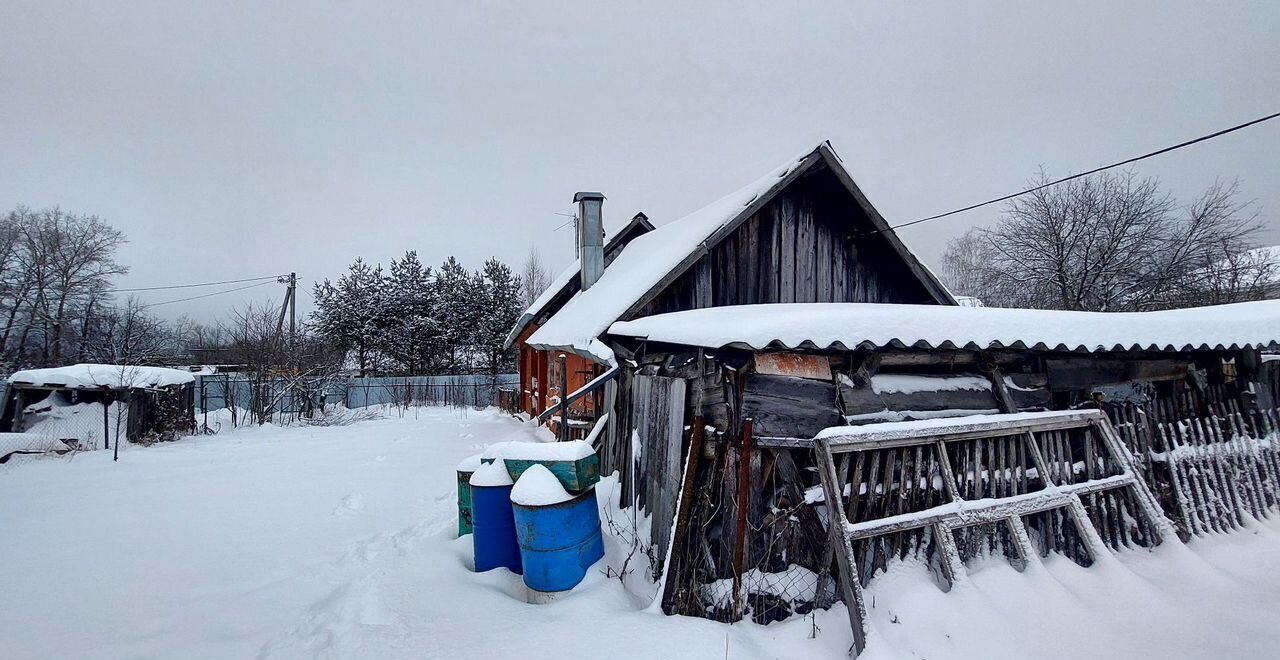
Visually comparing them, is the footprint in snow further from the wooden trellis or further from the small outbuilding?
the small outbuilding

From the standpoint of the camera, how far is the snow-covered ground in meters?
3.11

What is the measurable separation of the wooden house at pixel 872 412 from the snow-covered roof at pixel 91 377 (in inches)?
478

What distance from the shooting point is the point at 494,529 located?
4.41 meters

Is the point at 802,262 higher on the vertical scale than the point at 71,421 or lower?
higher

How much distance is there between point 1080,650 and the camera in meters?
2.94

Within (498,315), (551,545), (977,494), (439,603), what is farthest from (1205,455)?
(498,315)

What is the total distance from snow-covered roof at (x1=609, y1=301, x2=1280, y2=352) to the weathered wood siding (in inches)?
85.0

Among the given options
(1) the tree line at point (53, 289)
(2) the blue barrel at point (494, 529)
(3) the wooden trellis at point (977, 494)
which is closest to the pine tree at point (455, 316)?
(1) the tree line at point (53, 289)

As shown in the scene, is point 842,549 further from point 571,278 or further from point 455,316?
point 455,316

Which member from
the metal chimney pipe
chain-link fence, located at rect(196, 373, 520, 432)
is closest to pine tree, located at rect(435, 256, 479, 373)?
chain-link fence, located at rect(196, 373, 520, 432)

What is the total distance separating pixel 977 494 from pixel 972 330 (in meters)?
1.25

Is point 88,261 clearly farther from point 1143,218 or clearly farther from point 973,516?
point 1143,218

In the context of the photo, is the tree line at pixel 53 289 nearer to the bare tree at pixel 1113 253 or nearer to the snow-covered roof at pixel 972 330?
the snow-covered roof at pixel 972 330

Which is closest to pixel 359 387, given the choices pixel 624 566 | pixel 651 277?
pixel 651 277
